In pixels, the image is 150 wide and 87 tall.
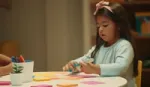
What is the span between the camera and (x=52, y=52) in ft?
10.9

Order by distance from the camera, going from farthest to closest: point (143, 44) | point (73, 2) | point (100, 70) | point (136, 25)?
1. point (73, 2)
2. point (143, 44)
3. point (136, 25)
4. point (100, 70)

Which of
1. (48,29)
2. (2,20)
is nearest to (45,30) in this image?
(48,29)

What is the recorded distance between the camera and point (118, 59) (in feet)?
5.20

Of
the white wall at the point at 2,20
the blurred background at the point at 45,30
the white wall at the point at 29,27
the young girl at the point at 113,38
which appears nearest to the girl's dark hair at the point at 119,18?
the young girl at the point at 113,38

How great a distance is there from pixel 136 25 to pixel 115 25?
3.40 ft

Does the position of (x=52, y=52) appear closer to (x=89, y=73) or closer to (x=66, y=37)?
(x=66, y=37)

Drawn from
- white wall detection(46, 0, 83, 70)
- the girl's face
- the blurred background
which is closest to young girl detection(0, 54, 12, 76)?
the girl's face

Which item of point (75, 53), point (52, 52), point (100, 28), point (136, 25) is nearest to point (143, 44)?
point (136, 25)

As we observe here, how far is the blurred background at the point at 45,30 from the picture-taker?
3289 millimetres

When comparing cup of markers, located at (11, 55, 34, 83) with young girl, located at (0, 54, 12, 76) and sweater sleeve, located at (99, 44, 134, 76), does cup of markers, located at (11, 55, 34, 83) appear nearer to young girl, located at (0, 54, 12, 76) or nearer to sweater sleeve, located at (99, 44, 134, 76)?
young girl, located at (0, 54, 12, 76)

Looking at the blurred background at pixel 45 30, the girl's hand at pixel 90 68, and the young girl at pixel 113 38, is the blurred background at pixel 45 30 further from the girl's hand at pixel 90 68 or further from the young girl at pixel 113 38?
the girl's hand at pixel 90 68

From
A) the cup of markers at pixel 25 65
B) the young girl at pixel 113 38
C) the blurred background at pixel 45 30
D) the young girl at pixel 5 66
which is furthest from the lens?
the blurred background at pixel 45 30

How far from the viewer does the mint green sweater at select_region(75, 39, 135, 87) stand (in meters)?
1.49

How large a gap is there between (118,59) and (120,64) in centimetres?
6
